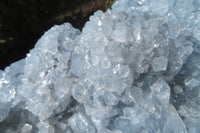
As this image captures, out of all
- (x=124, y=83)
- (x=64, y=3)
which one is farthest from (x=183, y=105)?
(x=64, y=3)

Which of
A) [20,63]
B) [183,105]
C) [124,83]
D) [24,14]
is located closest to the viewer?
[124,83]

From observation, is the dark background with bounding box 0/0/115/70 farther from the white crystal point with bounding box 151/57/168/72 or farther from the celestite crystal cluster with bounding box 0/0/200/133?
the white crystal point with bounding box 151/57/168/72

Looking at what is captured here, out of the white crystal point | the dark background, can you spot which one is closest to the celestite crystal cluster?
the white crystal point

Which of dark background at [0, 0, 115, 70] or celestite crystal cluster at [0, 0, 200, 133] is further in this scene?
dark background at [0, 0, 115, 70]

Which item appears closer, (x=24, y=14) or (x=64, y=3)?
(x=24, y=14)

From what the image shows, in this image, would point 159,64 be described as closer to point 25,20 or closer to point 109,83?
point 109,83

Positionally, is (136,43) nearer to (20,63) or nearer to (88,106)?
(88,106)
